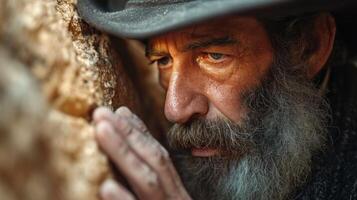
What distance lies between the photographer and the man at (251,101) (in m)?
2.13

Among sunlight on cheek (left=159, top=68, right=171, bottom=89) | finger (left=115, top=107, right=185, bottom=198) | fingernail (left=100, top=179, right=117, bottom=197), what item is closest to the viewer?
fingernail (left=100, top=179, right=117, bottom=197)

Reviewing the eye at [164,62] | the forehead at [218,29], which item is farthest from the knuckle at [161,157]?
the eye at [164,62]

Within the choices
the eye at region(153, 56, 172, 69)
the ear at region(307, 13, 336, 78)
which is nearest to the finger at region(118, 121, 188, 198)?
the eye at region(153, 56, 172, 69)

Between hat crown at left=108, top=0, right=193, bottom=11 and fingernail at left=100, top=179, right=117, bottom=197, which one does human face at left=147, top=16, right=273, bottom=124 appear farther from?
fingernail at left=100, top=179, right=117, bottom=197

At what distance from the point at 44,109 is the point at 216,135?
1.05 m

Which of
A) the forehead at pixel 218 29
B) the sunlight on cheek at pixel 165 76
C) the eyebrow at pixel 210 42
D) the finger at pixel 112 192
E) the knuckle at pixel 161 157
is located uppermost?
the forehead at pixel 218 29

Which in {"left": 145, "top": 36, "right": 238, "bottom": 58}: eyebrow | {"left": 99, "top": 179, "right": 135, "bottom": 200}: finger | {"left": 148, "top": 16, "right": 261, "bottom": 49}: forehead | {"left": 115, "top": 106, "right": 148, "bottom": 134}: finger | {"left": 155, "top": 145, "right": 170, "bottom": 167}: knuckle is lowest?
{"left": 99, "top": 179, "right": 135, "bottom": 200}: finger

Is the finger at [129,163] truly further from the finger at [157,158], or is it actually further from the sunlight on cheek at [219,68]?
the sunlight on cheek at [219,68]

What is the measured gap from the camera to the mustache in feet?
7.22

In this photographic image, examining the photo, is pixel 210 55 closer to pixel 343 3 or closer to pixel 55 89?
pixel 343 3

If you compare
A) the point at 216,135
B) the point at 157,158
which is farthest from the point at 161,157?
the point at 216,135

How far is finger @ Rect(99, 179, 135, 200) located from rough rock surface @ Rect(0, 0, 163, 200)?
27 millimetres

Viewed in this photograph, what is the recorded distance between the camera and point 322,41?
2.43 meters

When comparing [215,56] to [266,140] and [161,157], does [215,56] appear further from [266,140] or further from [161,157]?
[161,157]
